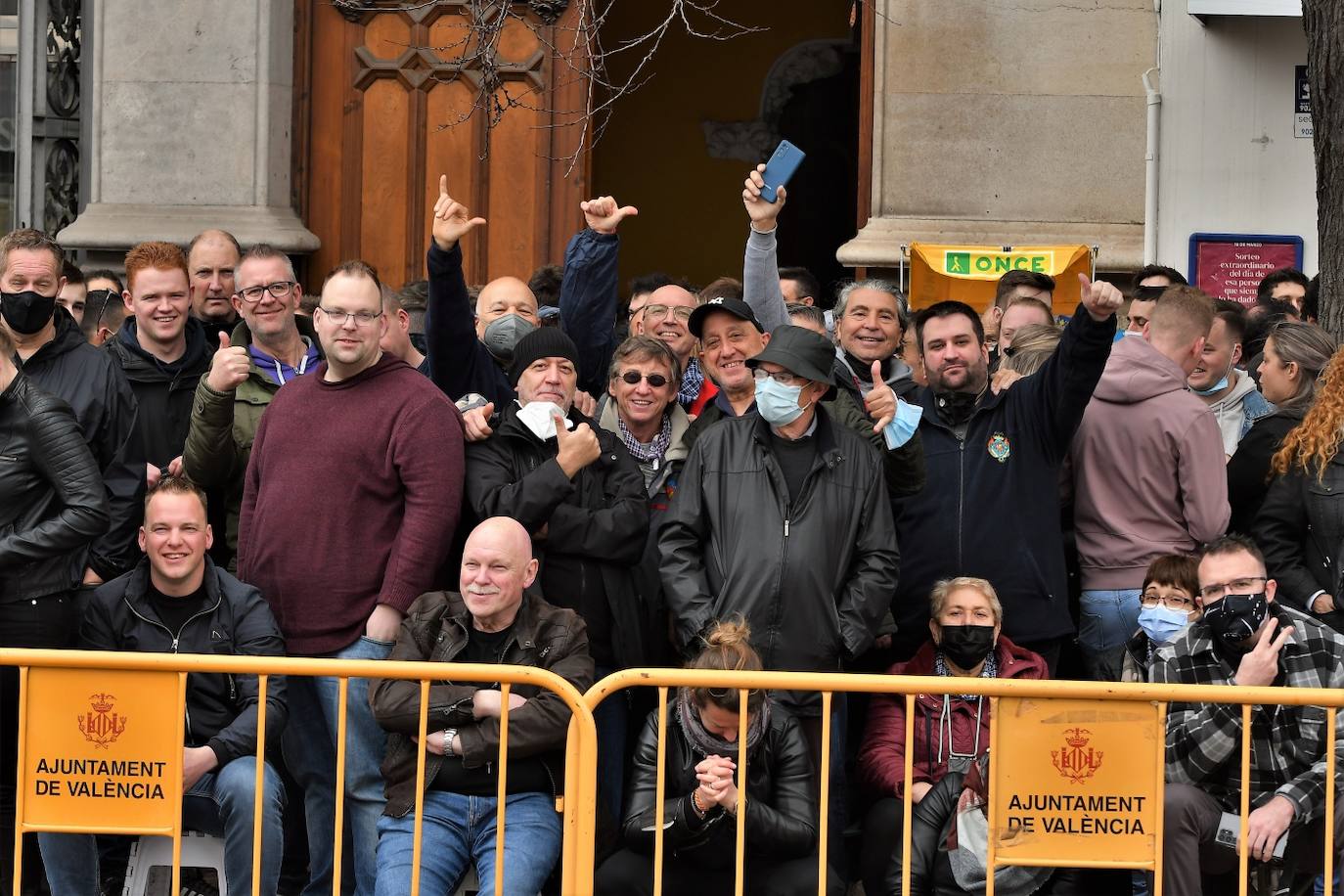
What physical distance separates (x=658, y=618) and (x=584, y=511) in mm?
510

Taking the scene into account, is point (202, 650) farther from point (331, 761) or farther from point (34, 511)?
point (34, 511)

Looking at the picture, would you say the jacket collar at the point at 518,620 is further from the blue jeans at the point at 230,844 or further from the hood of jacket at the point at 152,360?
the hood of jacket at the point at 152,360

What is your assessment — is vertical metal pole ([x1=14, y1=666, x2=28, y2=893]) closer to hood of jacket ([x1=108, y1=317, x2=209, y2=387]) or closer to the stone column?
hood of jacket ([x1=108, y1=317, x2=209, y2=387])

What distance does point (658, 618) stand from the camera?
21.2 feet

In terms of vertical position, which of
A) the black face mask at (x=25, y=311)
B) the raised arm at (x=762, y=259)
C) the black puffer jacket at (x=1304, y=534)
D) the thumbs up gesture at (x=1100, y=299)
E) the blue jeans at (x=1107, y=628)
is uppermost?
the raised arm at (x=762, y=259)

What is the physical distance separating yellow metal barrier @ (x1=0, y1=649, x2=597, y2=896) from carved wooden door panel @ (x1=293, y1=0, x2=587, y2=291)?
6113 millimetres

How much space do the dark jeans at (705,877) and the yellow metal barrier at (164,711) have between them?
0.62 metres

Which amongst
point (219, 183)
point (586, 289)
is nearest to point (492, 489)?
point (586, 289)

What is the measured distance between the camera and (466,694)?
5680mm

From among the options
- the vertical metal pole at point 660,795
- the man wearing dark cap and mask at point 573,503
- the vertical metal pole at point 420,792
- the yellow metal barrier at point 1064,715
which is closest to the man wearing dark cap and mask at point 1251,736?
the yellow metal barrier at point 1064,715

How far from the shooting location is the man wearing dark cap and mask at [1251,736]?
5707 millimetres

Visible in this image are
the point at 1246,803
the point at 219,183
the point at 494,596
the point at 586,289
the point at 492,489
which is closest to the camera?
the point at 1246,803

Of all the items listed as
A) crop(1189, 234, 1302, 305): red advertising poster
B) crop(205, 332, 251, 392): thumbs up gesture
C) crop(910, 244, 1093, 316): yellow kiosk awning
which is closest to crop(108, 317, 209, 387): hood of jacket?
crop(205, 332, 251, 392): thumbs up gesture

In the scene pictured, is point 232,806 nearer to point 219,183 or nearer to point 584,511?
point 584,511
